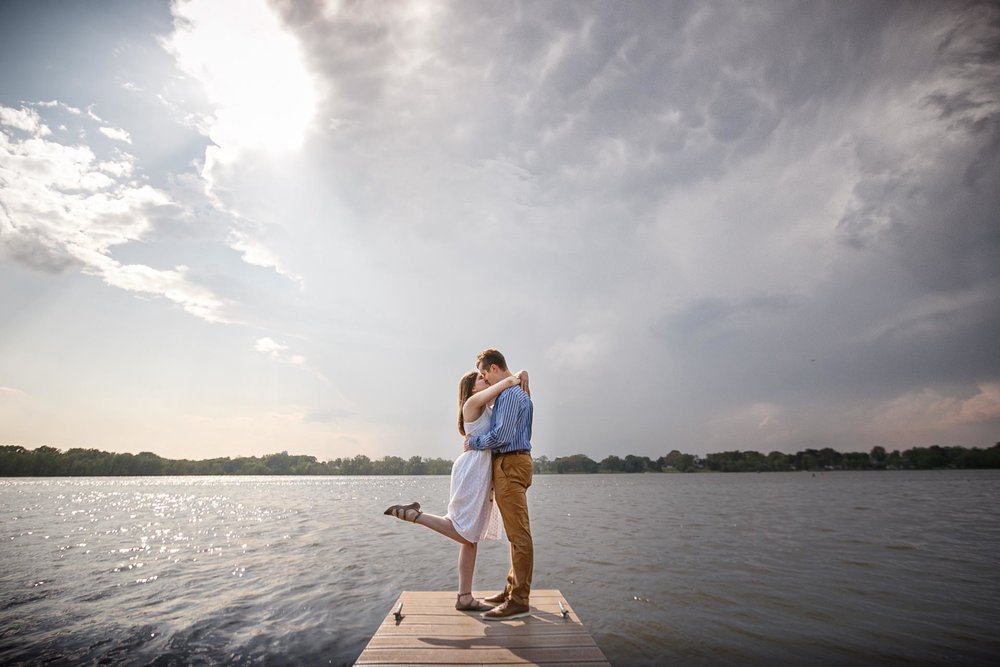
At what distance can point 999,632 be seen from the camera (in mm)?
6957

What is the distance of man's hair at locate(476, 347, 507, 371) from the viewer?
19.6ft

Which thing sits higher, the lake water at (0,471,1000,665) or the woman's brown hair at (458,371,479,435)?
the woman's brown hair at (458,371,479,435)

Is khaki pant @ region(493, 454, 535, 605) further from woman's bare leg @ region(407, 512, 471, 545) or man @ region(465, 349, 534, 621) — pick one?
woman's bare leg @ region(407, 512, 471, 545)

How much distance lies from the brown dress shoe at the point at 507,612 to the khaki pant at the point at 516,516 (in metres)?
0.05

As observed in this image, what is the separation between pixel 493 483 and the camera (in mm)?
5777

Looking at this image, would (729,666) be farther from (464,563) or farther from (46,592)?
(46,592)

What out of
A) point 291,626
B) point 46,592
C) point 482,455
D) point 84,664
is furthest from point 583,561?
point 46,592

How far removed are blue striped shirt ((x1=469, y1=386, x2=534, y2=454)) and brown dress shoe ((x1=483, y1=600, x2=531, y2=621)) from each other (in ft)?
5.53

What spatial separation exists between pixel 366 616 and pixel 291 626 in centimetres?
111

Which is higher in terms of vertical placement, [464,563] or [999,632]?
[464,563]

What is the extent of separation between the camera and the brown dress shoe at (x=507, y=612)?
5410 mm

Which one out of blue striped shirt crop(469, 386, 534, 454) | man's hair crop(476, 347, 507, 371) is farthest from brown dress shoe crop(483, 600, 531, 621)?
man's hair crop(476, 347, 507, 371)

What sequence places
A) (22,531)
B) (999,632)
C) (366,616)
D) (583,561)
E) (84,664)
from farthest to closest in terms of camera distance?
1. (22,531)
2. (583,561)
3. (366,616)
4. (999,632)
5. (84,664)

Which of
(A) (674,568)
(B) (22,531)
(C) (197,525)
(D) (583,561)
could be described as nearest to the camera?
(A) (674,568)
